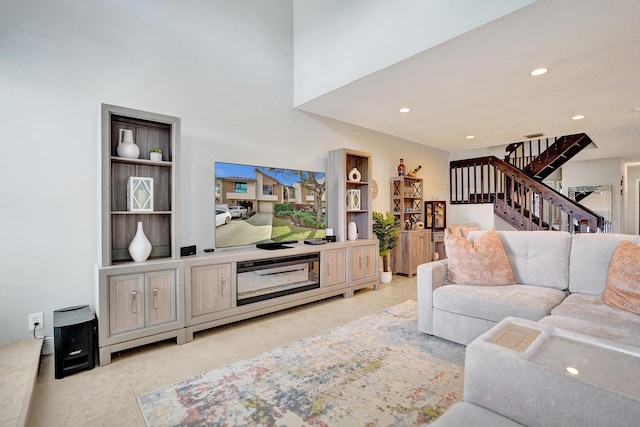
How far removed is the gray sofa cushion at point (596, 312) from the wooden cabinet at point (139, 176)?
3032 millimetres

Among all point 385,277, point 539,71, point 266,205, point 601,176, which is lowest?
point 385,277

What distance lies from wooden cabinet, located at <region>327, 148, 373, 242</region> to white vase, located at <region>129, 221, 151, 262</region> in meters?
2.33

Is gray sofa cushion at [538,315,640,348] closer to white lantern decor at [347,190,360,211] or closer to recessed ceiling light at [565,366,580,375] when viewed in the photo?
recessed ceiling light at [565,366,580,375]

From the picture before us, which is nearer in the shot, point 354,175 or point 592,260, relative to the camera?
point 592,260

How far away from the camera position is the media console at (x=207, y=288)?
2.38 meters

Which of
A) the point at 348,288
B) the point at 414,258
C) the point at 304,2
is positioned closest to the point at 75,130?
the point at 304,2

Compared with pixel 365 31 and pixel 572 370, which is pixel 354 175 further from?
pixel 572 370

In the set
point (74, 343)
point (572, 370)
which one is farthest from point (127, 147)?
point (572, 370)

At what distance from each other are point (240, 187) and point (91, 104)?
58.3 inches

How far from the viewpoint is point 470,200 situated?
661 centimetres

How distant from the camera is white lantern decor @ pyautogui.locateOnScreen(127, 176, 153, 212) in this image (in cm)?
263

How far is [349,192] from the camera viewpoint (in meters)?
4.39

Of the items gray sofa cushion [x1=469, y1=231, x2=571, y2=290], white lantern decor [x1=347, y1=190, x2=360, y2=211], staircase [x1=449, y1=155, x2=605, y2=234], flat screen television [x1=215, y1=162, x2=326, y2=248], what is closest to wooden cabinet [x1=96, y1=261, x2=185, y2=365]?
flat screen television [x1=215, y1=162, x2=326, y2=248]

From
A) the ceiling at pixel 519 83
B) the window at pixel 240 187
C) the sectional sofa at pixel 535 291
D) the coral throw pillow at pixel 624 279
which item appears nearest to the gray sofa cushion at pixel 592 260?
the sectional sofa at pixel 535 291
